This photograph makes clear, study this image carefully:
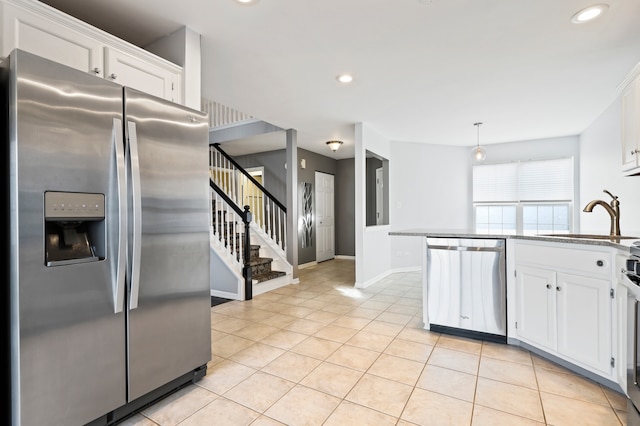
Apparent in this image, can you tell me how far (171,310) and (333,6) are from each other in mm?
2204

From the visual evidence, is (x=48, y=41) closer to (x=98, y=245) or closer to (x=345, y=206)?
(x=98, y=245)

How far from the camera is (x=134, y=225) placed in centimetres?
163

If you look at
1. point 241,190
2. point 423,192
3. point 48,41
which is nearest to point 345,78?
point 48,41

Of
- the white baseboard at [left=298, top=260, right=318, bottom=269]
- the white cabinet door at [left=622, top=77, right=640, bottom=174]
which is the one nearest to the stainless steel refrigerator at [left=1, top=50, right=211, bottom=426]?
the white cabinet door at [left=622, top=77, right=640, bottom=174]

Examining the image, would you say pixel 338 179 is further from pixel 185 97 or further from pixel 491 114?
pixel 185 97

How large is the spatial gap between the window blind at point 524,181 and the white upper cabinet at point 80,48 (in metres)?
5.90

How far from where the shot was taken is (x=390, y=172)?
19.5ft

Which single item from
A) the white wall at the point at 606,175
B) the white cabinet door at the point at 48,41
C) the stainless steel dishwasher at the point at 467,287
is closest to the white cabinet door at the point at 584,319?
the stainless steel dishwasher at the point at 467,287

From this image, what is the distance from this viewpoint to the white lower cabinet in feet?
6.50

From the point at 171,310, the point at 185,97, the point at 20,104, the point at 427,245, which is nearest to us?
the point at 20,104

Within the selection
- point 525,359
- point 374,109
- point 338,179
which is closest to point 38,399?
point 525,359

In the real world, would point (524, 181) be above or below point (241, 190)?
above

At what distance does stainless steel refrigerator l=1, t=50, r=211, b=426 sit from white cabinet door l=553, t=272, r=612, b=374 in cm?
254

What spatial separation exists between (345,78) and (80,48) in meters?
2.17
